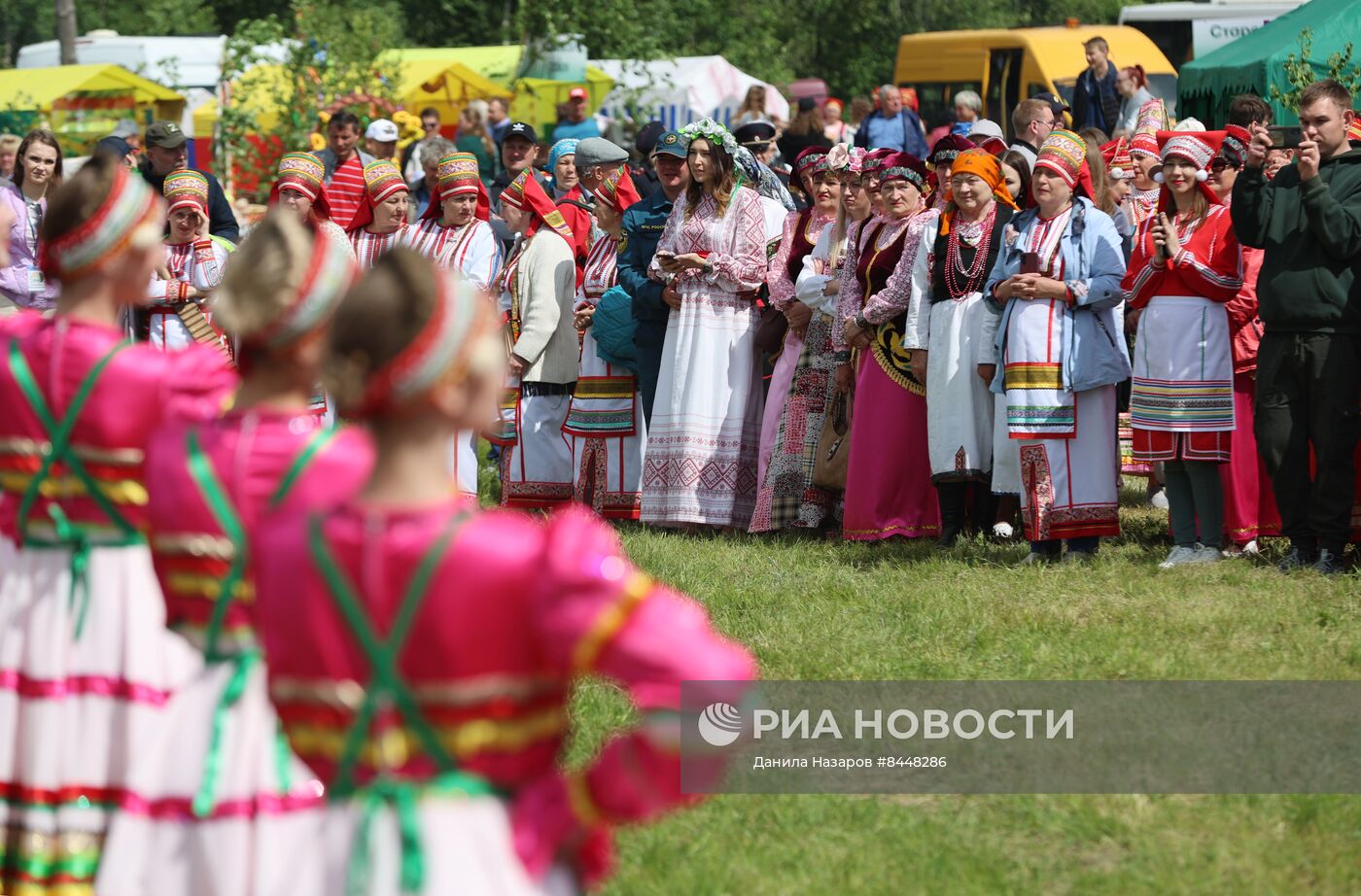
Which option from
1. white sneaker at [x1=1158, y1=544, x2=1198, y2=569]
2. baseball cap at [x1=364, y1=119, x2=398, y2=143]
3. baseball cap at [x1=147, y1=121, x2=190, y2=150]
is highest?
baseball cap at [x1=364, y1=119, x2=398, y2=143]

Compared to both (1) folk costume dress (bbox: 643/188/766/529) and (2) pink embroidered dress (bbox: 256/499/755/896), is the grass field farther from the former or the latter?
(2) pink embroidered dress (bbox: 256/499/755/896)

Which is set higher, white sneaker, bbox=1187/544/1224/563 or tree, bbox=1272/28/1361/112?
tree, bbox=1272/28/1361/112

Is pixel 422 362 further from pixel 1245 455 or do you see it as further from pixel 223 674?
pixel 1245 455

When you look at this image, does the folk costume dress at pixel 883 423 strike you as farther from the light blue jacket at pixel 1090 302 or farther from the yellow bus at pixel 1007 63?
the yellow bus at pixel 1007 63

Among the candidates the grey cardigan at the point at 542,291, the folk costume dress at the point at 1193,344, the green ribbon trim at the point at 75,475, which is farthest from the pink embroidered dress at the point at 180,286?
the green ribbon trim at the point at 75,475

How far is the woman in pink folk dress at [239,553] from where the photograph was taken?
3205mm

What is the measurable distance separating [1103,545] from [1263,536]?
793mm

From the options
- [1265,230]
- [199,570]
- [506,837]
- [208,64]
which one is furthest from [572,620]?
[208,64]

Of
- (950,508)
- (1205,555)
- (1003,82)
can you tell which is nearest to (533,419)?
(950,508)

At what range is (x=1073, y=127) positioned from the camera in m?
14.9

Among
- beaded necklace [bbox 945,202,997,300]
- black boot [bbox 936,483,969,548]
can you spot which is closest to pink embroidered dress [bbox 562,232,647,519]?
black boot [bbox 936,483,969,548]

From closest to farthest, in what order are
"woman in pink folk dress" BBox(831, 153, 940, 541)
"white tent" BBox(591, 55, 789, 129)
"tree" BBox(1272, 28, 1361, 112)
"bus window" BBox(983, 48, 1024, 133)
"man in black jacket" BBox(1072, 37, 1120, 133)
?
"woman in pink folk dress" BBox(831, 153, 940, 541) → "tree" BBox(1272, 28, 1361, 112) → "man in black jacket" BBox(1072, 37, 1120, 133) → "white tent" BBox(591, 55, 789, 129) → "bus window" BBox(983, 48, 1024, 133)

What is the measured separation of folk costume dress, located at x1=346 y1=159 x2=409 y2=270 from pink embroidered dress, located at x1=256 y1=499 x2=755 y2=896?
24.5 feet

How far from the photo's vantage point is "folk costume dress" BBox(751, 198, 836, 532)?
9805mm
